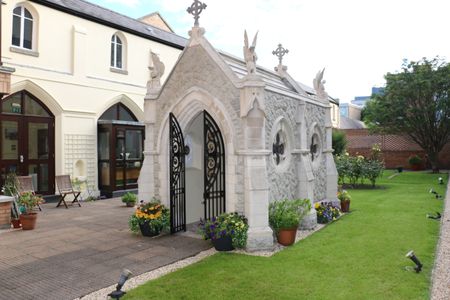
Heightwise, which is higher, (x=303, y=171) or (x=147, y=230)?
(x=303, y=171)

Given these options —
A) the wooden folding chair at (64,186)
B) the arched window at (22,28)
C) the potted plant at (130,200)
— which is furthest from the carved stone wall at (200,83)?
the arched window at (22,28)

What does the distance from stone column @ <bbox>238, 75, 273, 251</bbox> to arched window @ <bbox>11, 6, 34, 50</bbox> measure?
31.5 feet

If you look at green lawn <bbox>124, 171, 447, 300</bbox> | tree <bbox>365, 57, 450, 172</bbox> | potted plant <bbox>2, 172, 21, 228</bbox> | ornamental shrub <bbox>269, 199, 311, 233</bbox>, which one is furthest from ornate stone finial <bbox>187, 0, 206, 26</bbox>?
tree <bbox>365, 57, 450, 172</bbox>

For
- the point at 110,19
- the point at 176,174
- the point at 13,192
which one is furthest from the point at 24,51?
the point at 176,174

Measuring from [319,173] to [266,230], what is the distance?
3.97 meters

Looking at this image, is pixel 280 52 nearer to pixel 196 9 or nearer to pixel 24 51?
pixel 196 9

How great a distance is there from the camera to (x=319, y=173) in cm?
1054

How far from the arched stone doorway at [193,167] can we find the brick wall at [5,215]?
4289mm

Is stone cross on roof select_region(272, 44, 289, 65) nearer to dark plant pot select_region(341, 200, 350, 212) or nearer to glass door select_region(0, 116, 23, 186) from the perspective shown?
dark plant pot select_region(341, 200, 350, 212)

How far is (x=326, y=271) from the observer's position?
19.3ft

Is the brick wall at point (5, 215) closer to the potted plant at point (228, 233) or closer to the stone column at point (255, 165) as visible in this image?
the potted plant at point (228, 233)

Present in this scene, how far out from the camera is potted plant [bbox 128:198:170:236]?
26.2 feet

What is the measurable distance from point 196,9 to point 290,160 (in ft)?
13.0

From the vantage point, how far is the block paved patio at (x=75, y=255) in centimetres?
534
